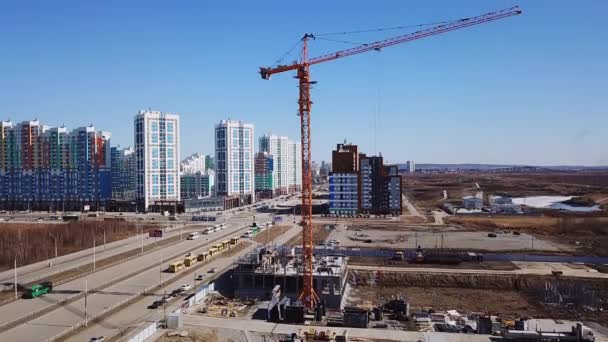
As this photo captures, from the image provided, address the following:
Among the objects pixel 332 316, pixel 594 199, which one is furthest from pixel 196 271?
pixel 594 199

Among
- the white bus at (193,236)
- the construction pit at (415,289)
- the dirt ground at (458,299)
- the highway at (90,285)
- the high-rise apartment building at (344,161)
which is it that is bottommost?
the dirt ground at (458,299)

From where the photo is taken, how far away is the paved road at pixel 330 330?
2273 cm

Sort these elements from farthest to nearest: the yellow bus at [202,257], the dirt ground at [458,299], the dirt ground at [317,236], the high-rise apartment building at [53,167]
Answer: the high-rise apartment building at [53,167] < the dirt ground at [317,236] < the yellow bus at [202,257] < the dirt ground at [458,299]

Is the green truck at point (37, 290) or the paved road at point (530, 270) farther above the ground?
the green truck at point (37, 290)

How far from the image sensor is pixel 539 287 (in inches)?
1339

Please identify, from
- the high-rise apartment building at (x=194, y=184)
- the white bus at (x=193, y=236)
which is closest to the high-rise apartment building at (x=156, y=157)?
the high-rise apartment building at (x=194, y=184)

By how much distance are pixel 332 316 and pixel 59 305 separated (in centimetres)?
1526

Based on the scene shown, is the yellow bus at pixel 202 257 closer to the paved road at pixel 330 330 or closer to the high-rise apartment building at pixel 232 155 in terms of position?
the paved road at pixel 330 330

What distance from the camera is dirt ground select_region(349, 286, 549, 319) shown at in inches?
1160

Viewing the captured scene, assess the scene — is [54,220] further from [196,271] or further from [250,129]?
[196,271]

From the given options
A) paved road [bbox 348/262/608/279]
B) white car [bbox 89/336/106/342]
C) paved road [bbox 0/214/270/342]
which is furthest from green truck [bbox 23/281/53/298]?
paved road [bbox 348/262/608/279]

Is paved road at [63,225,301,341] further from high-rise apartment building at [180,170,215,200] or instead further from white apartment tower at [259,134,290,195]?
white apartment tower at [259,134,290,195]

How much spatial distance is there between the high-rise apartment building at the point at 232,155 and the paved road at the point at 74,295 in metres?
48.3

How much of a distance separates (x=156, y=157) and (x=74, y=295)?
50.3 metres
